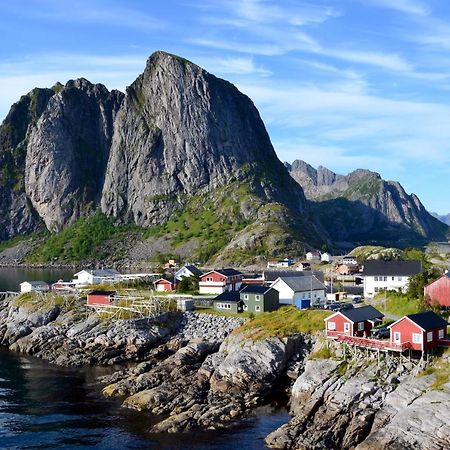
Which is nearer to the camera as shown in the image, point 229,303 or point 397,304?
point 397,304

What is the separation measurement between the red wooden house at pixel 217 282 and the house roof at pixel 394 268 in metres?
22.4

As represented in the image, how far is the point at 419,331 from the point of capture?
158 ft

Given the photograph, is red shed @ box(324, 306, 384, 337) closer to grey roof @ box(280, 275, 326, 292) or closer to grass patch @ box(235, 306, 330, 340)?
grass patch @ box(235, 306, 330, 340)

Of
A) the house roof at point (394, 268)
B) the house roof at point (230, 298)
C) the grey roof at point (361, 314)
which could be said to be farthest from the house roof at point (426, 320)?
the house roof at point (394, 268)

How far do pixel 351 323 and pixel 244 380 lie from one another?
36.1 ft

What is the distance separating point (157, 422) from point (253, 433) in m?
7.85

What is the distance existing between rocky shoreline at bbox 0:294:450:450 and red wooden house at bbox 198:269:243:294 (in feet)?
57.0

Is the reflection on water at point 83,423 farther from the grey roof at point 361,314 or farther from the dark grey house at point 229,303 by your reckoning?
the dark grey house at point 229,303

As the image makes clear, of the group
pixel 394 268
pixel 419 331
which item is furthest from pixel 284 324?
pixel 394 268

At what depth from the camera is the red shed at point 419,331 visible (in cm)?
4825

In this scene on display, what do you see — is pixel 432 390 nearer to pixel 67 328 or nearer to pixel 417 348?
pixel 417 348

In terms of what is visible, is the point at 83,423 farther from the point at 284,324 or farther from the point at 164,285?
the point at 164,285

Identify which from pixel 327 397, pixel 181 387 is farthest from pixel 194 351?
pixel 327 397

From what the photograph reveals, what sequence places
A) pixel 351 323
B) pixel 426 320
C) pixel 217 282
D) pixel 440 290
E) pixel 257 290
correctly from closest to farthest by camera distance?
pixel 426 320, pixel 351 323, pixel 440 290, pixel 257 290, pixel 217 282
